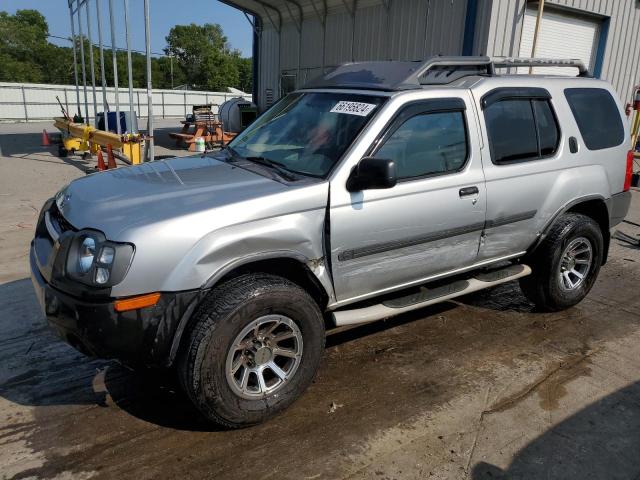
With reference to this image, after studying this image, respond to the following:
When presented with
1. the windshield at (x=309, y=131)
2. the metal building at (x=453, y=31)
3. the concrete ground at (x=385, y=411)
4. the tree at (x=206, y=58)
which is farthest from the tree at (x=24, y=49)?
the concrete ground at (x=385, y=411)

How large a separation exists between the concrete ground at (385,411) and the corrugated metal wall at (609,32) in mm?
7395

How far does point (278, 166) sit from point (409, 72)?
1.17 m

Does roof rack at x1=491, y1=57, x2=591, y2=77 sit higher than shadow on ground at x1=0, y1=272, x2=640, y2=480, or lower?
higher

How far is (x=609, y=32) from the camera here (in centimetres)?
1246

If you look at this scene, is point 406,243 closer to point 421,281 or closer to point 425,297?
point 421,281

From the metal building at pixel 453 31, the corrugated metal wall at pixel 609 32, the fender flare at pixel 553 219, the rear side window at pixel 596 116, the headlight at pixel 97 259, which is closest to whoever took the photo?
the headlight at pixel 97 259

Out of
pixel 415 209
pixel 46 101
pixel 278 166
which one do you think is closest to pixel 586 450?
pixel 415 209

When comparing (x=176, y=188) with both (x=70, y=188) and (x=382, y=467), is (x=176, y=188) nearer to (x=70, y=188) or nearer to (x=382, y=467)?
(x=70, y=188)

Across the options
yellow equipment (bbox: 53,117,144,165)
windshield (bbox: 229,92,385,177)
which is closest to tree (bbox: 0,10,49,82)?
yellow equipment (bbox: 53,117,144,165)

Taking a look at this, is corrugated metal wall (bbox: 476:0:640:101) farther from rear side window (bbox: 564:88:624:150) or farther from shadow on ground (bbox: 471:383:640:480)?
shadow on ground (bbox: 471:383:640:480)

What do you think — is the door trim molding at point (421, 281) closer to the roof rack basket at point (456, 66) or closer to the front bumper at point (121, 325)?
the front bumper at point (121, 325)

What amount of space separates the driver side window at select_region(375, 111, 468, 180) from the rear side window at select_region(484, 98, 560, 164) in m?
0.31

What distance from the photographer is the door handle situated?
3.68m

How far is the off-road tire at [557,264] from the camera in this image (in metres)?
4.41
